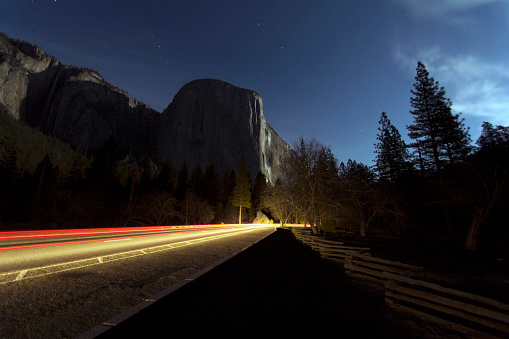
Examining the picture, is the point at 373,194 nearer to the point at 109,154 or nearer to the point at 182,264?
the point at 182,264

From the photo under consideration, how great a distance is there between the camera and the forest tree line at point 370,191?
1862 centimetres

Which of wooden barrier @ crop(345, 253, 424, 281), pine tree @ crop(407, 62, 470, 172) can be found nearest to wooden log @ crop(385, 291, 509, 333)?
wooden barrier @ crop(345, 253, 424, 281)

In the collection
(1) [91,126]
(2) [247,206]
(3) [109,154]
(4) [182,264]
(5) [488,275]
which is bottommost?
(5) [488,275]

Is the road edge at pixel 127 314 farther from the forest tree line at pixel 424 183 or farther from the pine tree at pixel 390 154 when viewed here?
the pine tree at pixel 390 154

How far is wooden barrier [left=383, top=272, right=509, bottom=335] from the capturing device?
12.7 ft

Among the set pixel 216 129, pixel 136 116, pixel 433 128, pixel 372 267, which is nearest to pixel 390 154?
pixel 433 128

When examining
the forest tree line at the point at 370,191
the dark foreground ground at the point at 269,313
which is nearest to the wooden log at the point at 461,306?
the dark foreground ground at the point at 269,313

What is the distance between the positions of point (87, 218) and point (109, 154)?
21846 millimetres

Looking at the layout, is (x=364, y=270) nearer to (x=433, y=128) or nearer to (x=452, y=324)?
(x=452, y=324)

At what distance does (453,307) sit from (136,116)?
212265mm

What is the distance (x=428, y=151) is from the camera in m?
33.9

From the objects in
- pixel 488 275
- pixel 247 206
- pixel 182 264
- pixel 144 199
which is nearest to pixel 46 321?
pixel 182 264

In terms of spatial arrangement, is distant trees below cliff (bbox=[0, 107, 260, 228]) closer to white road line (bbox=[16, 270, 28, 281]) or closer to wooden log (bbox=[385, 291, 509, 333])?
white road line (bbox=[16, 270, 28, 281])

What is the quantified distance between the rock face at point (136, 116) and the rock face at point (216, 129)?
560mm
